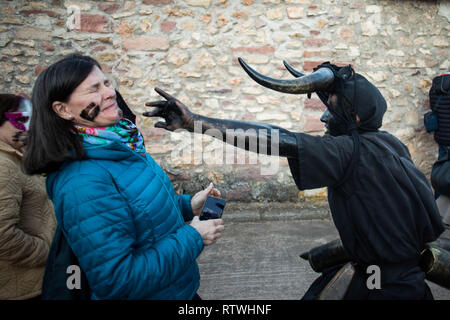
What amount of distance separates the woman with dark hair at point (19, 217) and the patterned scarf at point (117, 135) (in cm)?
71

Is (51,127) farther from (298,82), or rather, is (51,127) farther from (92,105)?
(298,82)

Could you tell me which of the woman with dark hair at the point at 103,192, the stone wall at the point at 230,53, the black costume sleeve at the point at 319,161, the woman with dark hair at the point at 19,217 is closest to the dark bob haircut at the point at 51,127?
the woman with dark hair at the point at 103,192

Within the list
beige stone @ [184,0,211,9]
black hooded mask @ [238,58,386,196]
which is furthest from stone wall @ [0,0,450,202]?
black hooded mask @ [238,58,386,196]

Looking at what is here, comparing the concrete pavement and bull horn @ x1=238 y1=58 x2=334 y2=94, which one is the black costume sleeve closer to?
bull horn @ x1=238 y1=58 x2=334 y2=94

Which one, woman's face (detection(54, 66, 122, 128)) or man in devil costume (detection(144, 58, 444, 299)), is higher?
woman's face (detection(54, 66, 122, 128))

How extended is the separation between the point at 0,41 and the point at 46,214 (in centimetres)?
344

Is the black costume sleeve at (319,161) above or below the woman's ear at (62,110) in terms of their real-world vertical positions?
below

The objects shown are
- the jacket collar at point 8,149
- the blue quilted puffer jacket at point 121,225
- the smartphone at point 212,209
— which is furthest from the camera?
the jacket collar at point 8,149

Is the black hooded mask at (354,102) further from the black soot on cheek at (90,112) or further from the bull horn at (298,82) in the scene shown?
the black soot on cheek at (90,112)

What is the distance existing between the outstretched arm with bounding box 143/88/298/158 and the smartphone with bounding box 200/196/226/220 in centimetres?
33

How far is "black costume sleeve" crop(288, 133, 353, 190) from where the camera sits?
1365mm

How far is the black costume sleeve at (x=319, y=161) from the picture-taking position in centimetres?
137

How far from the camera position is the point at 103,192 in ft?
3.64

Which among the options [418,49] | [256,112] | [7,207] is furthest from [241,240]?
[418,49]
